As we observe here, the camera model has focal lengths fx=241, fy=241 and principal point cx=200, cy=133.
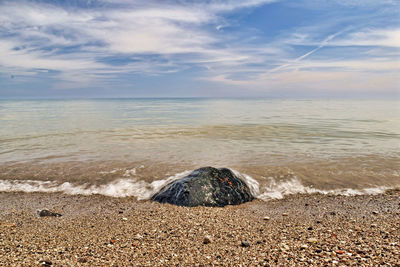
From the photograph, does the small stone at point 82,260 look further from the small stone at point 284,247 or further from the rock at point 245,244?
the small stone at point 284,247

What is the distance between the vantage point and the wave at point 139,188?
724 cm

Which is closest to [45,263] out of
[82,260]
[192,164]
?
[82,260]

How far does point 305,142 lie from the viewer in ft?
47.5

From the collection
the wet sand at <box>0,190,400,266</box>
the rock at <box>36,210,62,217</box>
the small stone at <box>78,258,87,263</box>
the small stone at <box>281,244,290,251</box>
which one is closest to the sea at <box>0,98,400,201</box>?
the wet sand at <box>0,190,400,266</box>

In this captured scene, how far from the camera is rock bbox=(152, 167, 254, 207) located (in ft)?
20.2

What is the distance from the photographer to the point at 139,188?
766 centimetres

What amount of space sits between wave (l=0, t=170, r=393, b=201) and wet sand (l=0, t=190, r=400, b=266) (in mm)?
464

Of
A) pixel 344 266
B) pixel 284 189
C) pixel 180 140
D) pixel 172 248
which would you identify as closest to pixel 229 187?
pixel 284 189

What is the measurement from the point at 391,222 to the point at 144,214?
210 inches

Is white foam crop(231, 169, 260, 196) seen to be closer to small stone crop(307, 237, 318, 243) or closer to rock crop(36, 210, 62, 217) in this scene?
small stone crop(307, 237, 318, 243)

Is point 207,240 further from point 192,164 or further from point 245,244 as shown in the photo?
point 192,164

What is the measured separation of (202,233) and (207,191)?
5.88 ft

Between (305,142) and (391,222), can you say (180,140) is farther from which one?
(391,222)

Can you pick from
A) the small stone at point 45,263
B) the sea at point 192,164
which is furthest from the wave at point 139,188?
the small stone at point 45,263
